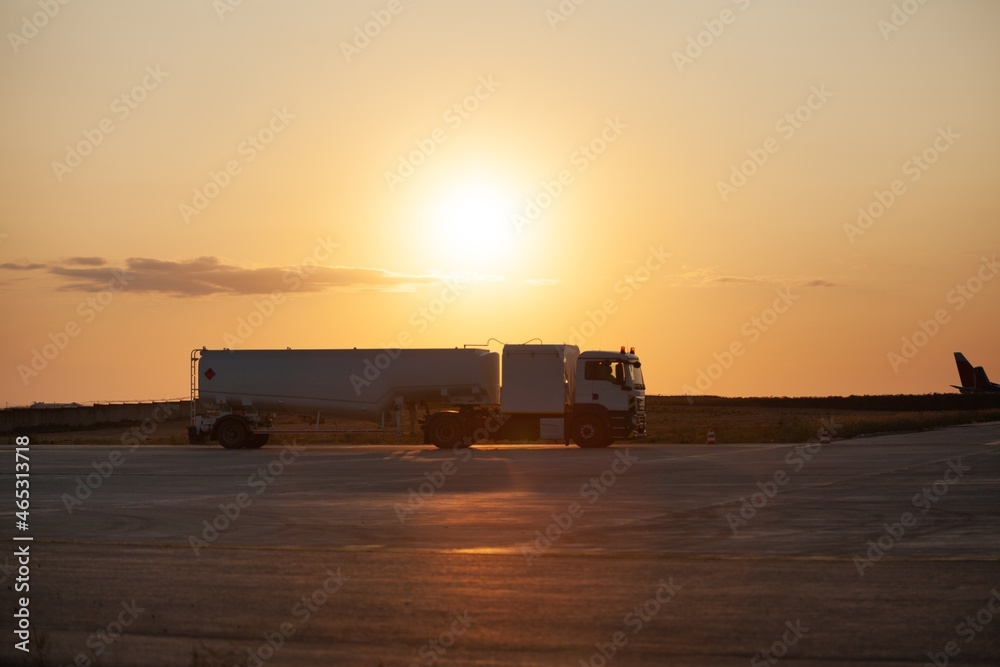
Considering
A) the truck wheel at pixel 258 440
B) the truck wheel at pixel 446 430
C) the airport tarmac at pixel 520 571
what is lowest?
the airport tarmac at pixel 520 571

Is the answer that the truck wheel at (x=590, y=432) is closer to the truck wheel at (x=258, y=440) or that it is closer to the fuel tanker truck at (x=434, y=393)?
the fuel tanker truck at (x=434, y=393)

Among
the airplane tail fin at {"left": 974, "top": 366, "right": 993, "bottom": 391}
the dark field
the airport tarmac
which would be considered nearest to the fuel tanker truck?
the dark field

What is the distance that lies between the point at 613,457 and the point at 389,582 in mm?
21700

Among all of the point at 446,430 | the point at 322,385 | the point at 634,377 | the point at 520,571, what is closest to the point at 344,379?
the point at 322,385

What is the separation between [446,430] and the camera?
1555 inches

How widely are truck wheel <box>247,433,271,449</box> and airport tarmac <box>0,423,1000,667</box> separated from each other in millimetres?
18374

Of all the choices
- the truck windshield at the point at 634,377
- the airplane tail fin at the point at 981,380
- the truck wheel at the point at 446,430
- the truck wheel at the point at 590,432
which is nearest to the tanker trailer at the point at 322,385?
the truck wheel at the point at 446,430

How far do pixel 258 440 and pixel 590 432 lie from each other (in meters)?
12.3

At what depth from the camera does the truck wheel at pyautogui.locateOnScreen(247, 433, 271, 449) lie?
4228cm

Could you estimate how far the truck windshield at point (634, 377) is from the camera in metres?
39.0

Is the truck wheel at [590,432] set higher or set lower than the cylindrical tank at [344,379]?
lower

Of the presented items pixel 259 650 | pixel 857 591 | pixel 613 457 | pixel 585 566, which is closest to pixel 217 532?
pixel 585 566

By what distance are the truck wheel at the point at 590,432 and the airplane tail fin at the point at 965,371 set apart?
71.2 m

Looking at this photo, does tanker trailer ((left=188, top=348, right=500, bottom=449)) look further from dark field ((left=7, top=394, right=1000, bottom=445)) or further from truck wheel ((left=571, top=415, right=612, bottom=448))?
truck wheel ((left=571, top=415, right=612, bottom=448))
